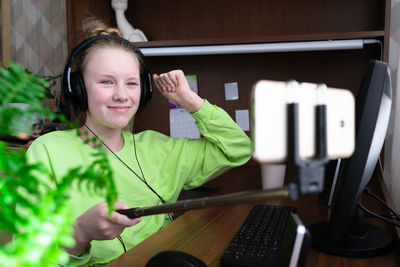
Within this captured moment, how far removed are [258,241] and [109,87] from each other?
56 centimetres

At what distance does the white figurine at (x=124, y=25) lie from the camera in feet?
5.38

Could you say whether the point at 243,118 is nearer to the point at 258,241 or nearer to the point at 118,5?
the point at 118,5

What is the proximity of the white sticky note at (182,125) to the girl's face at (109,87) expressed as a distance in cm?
79

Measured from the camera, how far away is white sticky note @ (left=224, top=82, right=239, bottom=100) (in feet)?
5.77

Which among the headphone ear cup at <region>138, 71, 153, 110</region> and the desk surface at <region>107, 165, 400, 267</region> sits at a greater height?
the headphone ear cup at <region>138, 71, 153, 110</region>

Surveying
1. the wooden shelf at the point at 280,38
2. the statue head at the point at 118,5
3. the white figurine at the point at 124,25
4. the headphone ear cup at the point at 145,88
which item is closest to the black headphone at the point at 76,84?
the headphone ear cup at the point at 145,88

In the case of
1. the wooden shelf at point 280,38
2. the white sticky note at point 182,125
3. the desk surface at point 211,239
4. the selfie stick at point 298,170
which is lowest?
the desk surface at point 211,239

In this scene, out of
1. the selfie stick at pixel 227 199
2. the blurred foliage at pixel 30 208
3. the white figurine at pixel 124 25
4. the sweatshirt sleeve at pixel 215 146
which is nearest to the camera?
the blurred foliage at pixel 30 208

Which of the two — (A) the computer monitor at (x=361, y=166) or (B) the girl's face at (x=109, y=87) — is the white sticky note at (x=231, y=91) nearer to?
(B) the girl's face at (x=109, y=87)

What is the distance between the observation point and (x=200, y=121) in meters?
1.07

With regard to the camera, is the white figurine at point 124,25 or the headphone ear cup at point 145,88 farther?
the white figurine at point 124,25

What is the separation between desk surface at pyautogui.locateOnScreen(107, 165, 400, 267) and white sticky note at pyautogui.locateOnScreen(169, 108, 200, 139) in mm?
832

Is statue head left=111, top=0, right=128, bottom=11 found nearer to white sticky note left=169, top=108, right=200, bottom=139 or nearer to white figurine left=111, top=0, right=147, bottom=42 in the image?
white figurine left=111, top=0, right=147, bottom=42

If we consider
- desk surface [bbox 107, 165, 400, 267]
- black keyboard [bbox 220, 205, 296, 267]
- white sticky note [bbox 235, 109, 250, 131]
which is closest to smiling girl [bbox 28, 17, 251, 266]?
desk surface [bbox 107, 165, 400, 267]
